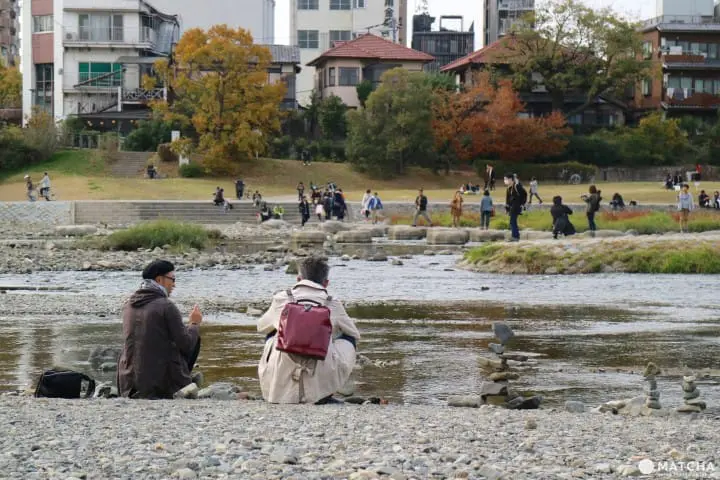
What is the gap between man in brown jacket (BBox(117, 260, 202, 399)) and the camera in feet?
32.0

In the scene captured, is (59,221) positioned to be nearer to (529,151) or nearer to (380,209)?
(380,209)

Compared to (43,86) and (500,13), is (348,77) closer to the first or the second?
(43,86)

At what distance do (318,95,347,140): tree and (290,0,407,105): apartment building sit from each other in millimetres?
16014

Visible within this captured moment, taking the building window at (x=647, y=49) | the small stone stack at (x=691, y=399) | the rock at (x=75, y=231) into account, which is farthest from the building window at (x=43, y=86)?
the small stone stack at (x=691, y=399)

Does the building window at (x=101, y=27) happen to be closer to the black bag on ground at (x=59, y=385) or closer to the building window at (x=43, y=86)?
the building window at (x=43, y=86)

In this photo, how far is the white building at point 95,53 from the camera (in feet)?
247

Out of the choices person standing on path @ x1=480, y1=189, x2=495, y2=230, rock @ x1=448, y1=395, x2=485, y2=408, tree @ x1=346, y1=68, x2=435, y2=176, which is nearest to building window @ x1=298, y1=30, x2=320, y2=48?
tree @ x1=346, y1=68, x2=435, y2=176

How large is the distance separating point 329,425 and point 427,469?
1.63 m

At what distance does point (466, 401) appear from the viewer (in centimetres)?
1032

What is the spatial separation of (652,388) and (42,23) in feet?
239

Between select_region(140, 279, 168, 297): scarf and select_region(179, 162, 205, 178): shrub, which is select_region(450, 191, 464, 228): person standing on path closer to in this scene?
select_region(179, 162, 205, 178): shrub

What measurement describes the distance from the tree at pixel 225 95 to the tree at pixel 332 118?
748 cm

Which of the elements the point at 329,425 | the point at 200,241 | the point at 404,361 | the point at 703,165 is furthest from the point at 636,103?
the point at 329,425

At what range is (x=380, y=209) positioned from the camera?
48.6 metres
